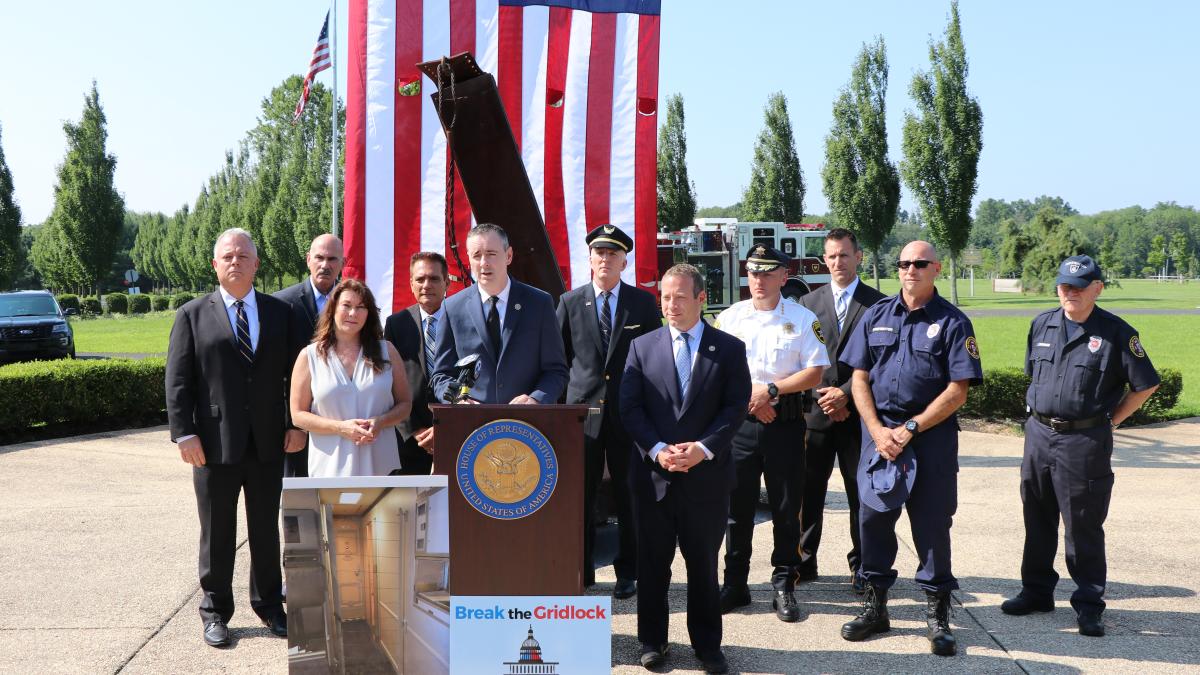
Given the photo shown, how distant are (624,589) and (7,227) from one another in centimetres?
3568

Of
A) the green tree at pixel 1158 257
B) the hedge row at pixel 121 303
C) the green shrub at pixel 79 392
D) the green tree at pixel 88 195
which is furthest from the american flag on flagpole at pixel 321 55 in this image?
the green tree at pixel 1158 257

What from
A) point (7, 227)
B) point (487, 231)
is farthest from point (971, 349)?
point (7, 227)

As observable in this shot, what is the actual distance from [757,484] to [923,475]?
91 cm

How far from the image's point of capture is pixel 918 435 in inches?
169

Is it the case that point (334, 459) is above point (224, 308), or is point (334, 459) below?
below

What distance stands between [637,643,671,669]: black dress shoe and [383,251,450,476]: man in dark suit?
58.6 inches

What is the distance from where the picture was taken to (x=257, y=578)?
4.42 meters

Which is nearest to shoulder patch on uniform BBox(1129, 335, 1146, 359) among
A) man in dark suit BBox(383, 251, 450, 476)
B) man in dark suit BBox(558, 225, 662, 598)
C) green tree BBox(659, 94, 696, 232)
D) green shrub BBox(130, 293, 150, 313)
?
man in dark suit BBox(558, 225, 662, 598)

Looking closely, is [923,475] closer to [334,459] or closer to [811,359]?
[811,359]

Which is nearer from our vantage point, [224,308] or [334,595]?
[334,595]

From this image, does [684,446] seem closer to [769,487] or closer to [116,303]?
[769,487]

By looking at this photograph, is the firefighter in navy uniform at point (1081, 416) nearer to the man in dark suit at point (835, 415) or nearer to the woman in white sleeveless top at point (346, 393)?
the man in dark suit at point (835, 415)

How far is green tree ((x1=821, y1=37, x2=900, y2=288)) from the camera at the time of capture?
33.9m

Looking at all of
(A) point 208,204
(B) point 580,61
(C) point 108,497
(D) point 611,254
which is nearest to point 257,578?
Result: (D) point 611,254
